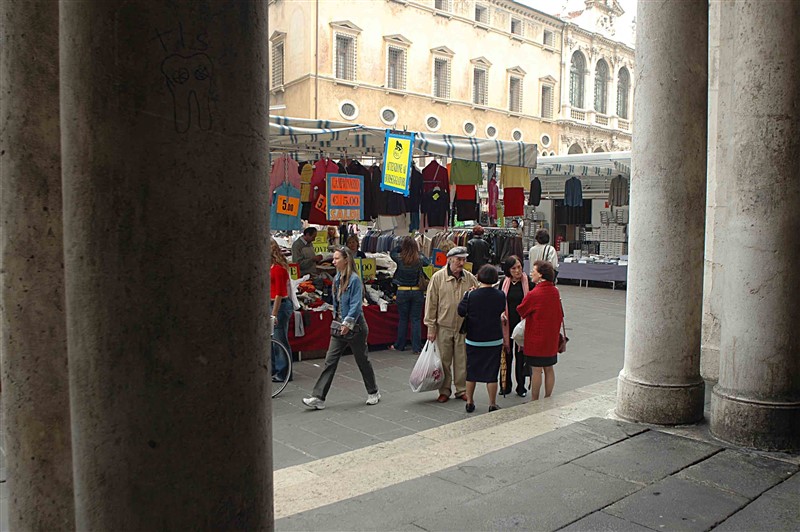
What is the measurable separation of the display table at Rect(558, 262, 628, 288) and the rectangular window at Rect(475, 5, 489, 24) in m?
21.4

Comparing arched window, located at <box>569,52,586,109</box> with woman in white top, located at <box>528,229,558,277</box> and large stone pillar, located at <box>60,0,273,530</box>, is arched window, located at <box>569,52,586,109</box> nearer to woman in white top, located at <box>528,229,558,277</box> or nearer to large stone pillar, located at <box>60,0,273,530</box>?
woman in white top, located at <box>528,229,558,277</box>

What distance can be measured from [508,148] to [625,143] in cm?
3839

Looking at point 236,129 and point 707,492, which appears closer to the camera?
point 236,129

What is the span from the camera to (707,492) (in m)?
3.98

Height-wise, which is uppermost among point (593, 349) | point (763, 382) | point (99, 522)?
point (99, 522)

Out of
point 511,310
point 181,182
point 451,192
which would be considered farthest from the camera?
point 451,192

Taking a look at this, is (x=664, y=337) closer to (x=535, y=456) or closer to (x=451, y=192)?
(x=535, y=456)

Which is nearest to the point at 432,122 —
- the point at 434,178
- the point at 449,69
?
the point at 449,69

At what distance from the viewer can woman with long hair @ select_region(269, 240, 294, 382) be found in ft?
25.7

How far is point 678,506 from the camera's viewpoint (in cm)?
377

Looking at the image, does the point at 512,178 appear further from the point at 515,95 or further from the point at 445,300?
the point at 515,95

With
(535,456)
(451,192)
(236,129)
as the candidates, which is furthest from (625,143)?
(236,129)

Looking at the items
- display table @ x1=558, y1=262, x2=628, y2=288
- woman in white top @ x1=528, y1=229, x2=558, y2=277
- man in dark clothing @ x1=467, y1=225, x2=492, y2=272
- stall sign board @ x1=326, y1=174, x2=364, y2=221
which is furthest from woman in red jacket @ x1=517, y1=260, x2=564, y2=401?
display table @ x1=558, y1=262, x2=628, y2=288

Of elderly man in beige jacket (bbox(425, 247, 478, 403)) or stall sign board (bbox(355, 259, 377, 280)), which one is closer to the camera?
elderly man in beige jacket (bbox(425, 247, 478, 403))
